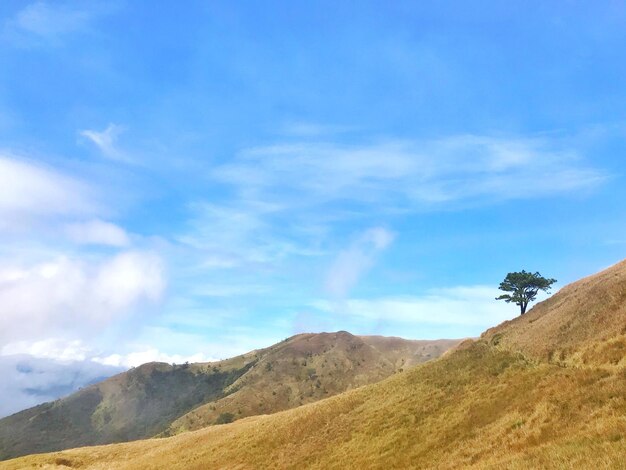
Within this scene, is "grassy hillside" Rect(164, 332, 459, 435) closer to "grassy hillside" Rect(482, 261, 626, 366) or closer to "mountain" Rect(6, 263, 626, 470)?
"mountain" Rect(6, 263, 626, 470)

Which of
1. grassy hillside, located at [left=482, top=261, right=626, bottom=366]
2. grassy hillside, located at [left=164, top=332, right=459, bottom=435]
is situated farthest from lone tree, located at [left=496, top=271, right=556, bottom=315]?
grassy hillside, located at [left=164, top=332, right=459, bottom=435]

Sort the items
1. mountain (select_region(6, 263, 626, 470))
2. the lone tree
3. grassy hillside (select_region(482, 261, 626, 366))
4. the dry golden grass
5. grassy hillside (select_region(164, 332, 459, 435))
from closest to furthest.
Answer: the dry golden grass
mountain (select_region(6, 263, 626, 470))
grassy hillside (select_region(482, 261, 626, 366))
the lone tree
grassy hillside (select_region(164, 332, 459, 435))

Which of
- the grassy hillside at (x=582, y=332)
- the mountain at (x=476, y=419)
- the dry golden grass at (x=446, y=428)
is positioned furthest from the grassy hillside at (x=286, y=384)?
the grassy hillside at (x=582, y=332)

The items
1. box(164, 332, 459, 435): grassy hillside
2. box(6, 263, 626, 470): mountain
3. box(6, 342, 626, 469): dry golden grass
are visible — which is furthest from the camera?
box(164, 332, 459, 435): grassy hillside

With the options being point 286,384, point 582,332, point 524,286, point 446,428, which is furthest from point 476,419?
point 286,384

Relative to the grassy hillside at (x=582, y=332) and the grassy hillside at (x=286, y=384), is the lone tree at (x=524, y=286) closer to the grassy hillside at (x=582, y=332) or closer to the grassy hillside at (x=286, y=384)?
the grassy hillside at (x=582, y=332)

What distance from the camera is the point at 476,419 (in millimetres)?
33719

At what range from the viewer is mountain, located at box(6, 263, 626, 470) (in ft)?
80.9

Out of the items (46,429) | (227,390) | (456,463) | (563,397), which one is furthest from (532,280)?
(46,429)

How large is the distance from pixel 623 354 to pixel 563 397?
878 cm

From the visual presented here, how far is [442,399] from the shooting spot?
137 feet

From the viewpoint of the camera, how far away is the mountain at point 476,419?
24.7 metres

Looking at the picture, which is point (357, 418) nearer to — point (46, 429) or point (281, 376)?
point (281, 376)

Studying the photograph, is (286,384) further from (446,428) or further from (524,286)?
(446,428)
